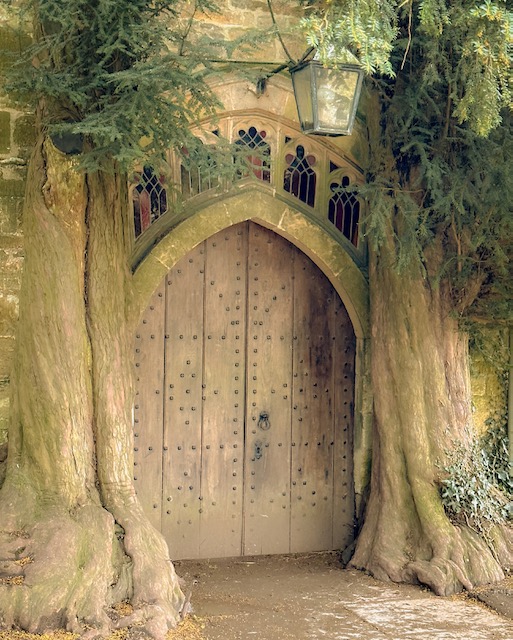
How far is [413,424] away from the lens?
6637mm

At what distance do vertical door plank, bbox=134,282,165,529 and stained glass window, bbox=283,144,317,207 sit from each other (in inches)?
45.1

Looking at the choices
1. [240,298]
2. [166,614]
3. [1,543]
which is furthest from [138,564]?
[240,298]

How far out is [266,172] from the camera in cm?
679

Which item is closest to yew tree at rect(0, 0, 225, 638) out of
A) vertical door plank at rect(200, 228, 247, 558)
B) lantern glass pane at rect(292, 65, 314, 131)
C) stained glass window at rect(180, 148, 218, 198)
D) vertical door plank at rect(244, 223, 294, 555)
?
lantern glass pane at rect(292, 65, 314, 131)

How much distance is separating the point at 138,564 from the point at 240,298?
7.18 ft

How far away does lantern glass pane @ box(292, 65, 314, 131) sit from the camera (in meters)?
5.39

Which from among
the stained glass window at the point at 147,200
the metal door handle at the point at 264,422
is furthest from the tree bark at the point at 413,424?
the stained glass window at the point at 147,200

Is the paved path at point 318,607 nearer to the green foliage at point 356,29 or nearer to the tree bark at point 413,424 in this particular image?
the tree bark at point 413,424

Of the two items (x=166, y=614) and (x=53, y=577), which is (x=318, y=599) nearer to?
(x=166, y=614)

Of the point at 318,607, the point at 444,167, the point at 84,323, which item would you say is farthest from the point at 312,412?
the point at 84,323

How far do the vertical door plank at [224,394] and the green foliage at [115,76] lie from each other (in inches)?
64.9

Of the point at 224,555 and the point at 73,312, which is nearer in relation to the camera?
the point at 73,312

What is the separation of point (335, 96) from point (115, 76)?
1.26m

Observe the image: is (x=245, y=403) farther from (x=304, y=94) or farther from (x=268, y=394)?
(x=304, y=94)
